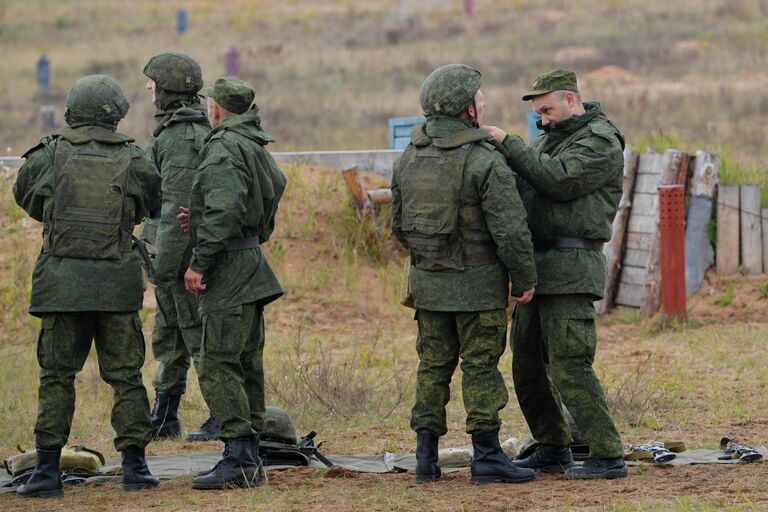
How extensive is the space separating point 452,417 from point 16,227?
6126 millimetres

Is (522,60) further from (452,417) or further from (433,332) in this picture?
(433,332)

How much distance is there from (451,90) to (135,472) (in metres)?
2.62

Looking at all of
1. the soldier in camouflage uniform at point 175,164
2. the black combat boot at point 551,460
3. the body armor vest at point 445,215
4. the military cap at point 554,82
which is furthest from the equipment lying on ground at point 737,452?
the soldier in camouflage uniform at point 175,164

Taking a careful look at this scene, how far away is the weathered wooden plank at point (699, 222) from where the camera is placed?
12.5 meters

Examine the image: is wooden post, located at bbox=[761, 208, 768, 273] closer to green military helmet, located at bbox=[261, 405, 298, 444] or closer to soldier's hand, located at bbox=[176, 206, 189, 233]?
green military helmet, located at bbox=[261, 405, 298, 444]

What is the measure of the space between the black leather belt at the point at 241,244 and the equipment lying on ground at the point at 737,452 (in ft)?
9.55

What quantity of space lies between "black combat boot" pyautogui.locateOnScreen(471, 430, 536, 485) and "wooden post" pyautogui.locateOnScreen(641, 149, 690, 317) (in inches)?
230

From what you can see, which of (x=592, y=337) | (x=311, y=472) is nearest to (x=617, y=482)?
(x=592, y=337)

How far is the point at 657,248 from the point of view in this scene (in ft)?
40.3

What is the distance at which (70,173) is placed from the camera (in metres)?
6.74

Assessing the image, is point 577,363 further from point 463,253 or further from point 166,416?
point 166,416

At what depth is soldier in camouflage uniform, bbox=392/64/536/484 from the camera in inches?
258

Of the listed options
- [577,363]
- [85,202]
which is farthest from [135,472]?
[577,363]

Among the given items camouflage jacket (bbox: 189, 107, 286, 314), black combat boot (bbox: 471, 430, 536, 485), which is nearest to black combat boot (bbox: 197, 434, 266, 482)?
camouflage jacket (bbox: 189, 107, 286, 314)
